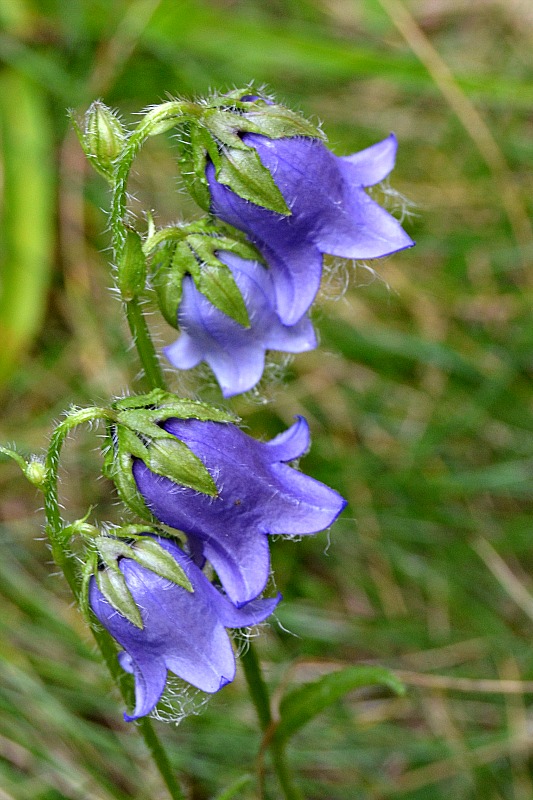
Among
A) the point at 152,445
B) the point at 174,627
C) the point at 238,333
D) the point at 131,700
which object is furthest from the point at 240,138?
the point at 131,700

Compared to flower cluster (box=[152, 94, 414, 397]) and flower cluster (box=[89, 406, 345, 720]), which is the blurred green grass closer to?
flower cluster (box=[152, 94, 414, 397])

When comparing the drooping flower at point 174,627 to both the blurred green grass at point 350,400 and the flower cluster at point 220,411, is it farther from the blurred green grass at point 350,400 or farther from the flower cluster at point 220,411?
the blurred green grass at point 350,400

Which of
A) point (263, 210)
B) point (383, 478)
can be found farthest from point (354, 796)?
point (263, 210)

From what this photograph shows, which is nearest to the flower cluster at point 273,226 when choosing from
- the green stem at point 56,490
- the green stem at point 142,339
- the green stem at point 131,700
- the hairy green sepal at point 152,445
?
the green stem at point 142,339

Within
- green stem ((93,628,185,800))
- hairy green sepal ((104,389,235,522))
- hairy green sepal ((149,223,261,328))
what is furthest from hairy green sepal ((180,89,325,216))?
green stem ((93,628,185,800))

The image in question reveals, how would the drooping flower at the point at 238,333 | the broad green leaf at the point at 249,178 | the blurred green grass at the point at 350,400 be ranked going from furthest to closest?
1. the blurred green grass at the point at 350,400
2. the drooping flower at the point at 238,333
3. the broad green leaf at the point at 249,178

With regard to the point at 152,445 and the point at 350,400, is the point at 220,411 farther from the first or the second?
the point at 350,400
